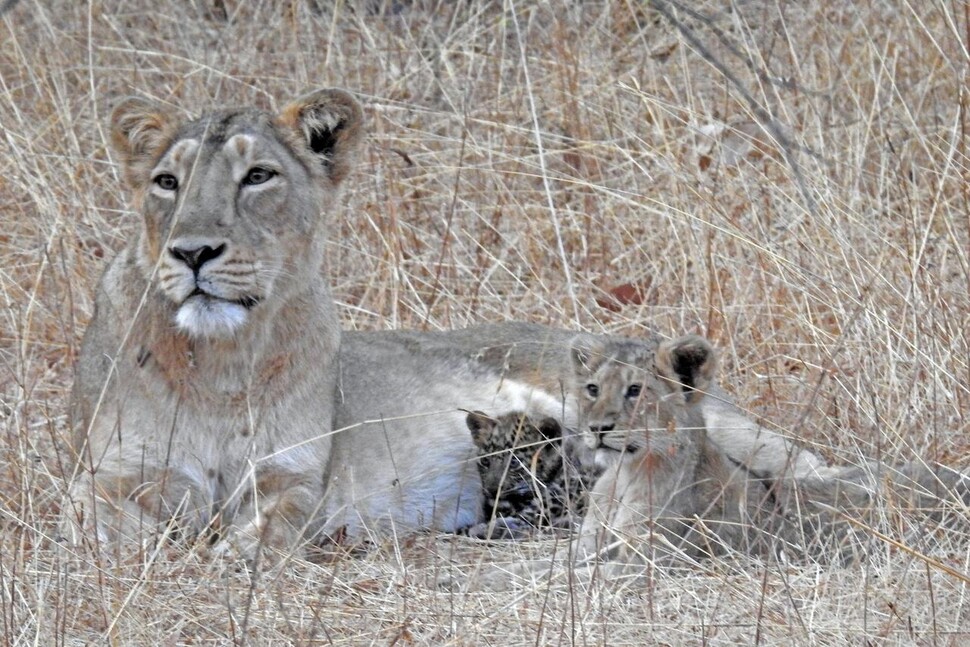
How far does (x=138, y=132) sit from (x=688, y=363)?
1.98 meters

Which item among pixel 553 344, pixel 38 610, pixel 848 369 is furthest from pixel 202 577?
pixel 848 369

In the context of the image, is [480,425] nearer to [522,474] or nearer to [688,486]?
[522,474]

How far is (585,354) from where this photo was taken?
17.2ft

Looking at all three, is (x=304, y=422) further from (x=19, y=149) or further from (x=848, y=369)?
(x=19, y=149)

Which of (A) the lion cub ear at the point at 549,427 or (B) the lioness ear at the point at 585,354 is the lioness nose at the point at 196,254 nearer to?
(B) the lioness ear at the point at 585,354

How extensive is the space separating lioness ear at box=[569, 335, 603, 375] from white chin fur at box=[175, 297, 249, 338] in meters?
1.09

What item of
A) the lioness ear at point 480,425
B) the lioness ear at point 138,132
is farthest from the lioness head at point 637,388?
the lioness ear at point 138,132

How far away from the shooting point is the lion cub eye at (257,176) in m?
5.14

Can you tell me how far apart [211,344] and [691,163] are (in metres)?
3.41

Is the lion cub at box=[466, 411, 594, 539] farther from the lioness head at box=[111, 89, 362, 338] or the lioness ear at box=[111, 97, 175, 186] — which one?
the lioness ear at box=[111, 97, 175, 186]

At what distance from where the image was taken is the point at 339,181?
556cm

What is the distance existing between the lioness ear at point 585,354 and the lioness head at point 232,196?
904 millimetres

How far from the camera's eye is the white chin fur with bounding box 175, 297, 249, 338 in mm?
4844

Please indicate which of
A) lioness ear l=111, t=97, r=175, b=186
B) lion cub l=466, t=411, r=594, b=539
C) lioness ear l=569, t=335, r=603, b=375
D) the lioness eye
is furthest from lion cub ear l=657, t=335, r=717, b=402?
lioness ear l=111, t=97, r=175, b=186
